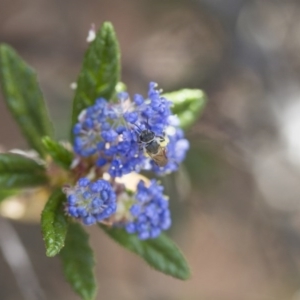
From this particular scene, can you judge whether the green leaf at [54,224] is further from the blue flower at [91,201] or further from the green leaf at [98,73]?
the green leaf at [98,73]

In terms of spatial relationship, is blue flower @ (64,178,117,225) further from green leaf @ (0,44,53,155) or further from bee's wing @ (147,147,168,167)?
green leaf @ (0,44,53,155)

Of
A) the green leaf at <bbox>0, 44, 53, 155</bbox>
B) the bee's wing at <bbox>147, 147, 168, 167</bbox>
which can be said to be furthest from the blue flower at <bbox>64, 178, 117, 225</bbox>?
the green leaf at <bbox>0, 44, 53, 155</bbox>

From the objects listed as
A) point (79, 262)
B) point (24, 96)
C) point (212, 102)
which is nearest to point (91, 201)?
point (79, 262)

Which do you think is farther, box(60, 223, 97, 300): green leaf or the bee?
box(60, 223, 97, 300): green leaf

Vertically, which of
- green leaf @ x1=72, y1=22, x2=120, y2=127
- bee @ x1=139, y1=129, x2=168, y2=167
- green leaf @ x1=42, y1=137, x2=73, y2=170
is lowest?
green leaf @ x1=42, y1=137, x2=73, y2=170

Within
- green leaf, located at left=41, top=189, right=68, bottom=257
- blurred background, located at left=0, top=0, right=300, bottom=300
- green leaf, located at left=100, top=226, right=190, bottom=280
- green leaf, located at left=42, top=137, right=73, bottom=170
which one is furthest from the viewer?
blurred background, located at left=0, top=0, right=300, bottom=300

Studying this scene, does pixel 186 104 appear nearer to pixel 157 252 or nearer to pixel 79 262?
pixel 157 252
